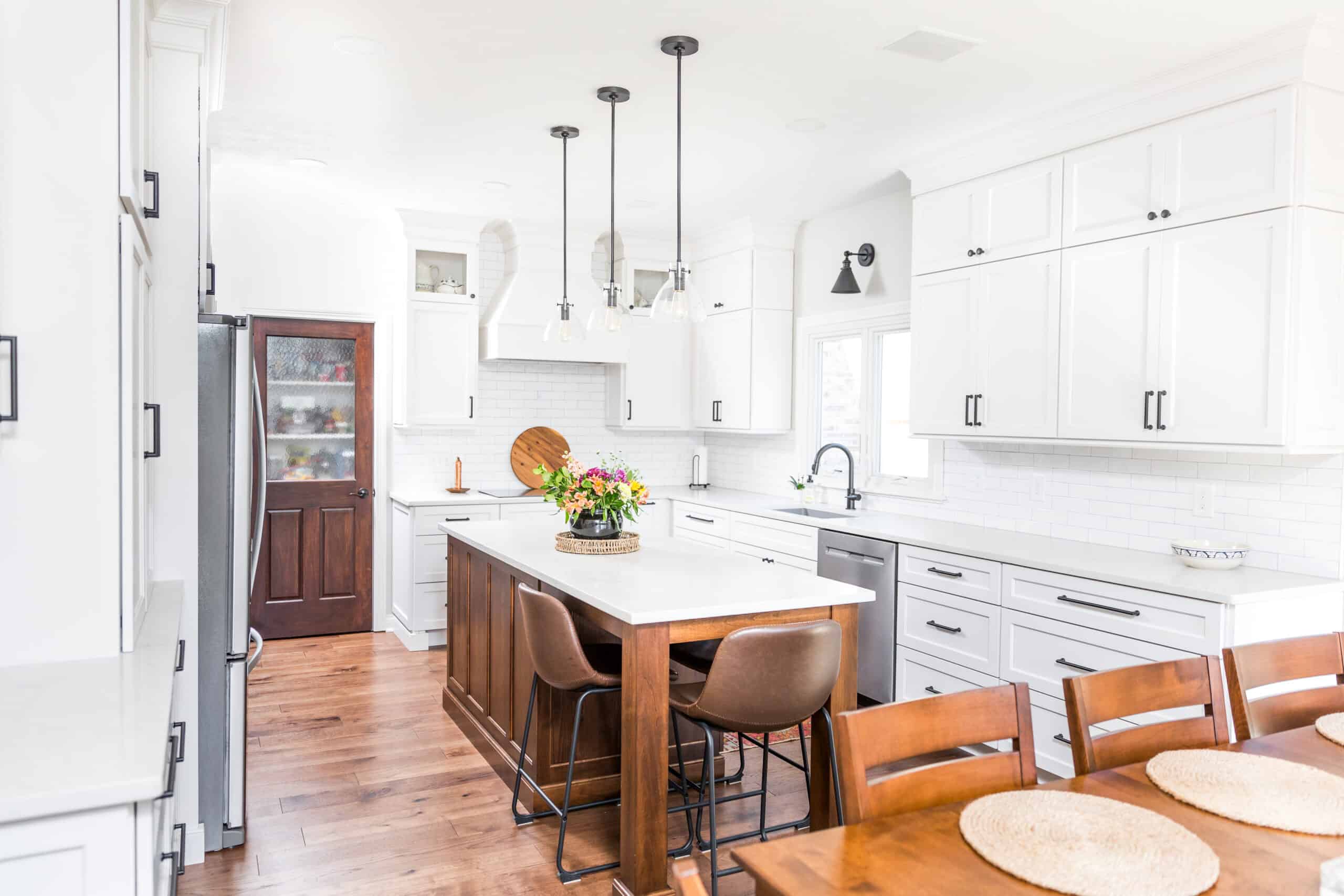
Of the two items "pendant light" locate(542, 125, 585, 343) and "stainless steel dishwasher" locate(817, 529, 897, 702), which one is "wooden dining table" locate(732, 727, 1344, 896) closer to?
"stainless steel dishwasher" locate(817, 529, 897, 702)

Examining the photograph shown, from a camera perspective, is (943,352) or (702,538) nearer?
(943,352)

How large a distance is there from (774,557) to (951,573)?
135 centimetres

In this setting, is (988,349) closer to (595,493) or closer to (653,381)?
(595,493)

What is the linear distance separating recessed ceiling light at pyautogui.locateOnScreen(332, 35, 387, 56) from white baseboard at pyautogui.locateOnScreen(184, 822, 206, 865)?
102 inches

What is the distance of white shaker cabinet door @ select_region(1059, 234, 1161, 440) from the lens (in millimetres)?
3377

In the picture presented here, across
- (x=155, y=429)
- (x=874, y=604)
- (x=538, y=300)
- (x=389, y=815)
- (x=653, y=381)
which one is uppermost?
(x=538, y=300)

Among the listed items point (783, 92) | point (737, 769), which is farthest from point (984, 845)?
point (783, 92)

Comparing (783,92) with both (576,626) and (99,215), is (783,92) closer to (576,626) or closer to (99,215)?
(576,626)

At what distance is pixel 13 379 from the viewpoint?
5.55 feet

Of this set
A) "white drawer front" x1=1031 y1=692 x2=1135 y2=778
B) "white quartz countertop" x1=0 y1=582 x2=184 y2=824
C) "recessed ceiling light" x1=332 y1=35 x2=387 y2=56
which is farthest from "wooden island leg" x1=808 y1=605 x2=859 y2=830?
"recessed ceiling light" x1=332 y1=35 x2=387 y2=56

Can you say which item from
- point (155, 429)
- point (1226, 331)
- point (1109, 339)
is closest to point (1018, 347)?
point (1109, 339)

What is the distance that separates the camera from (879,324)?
522 cm

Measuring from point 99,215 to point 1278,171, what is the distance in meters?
3.29

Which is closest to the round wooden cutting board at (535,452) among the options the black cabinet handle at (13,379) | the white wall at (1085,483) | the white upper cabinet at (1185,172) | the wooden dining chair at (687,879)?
the white wall at (1085,483)
